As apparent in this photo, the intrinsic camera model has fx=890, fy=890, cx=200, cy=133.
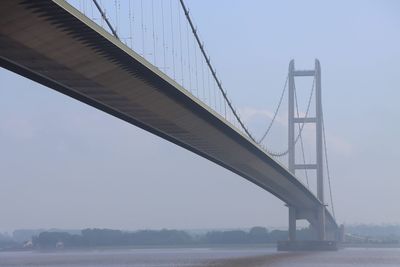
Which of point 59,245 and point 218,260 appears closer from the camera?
point 218,260

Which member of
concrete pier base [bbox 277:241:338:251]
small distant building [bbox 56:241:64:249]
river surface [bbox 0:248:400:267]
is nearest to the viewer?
river surface [bbox 0:248:400:267]

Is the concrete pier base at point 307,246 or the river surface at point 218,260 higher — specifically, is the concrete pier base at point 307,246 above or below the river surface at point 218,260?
above

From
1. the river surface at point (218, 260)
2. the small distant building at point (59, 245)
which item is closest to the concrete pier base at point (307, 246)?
the river surface at point (218, 260)

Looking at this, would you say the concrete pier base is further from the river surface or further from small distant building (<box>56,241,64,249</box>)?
small distant building (<box>56,241,64,249</box>)

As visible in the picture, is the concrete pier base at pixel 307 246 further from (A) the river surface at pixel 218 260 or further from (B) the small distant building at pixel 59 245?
(B) the small distant building at pixel 59 245

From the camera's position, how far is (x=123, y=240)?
8950cm

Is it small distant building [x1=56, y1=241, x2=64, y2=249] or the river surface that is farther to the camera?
small distant building [x1=56, y1=241, x2=64, y2=249]

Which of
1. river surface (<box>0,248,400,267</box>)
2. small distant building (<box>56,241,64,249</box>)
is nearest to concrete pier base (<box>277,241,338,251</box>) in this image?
river surface (<box>0,248,400,267</box>)

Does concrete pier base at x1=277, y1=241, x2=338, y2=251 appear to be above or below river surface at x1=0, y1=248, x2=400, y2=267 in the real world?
above

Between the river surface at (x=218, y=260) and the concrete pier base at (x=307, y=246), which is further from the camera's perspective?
the concrete pier base at (x=307, y=246)

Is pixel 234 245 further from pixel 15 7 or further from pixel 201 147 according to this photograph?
pixel 15 7

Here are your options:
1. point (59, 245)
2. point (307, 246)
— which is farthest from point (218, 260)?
point (59, 245)

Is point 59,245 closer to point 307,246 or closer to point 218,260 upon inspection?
point 307,246

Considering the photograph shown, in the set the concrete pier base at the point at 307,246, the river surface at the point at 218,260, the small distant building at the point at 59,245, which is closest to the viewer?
the river surface at the point at 218,260
